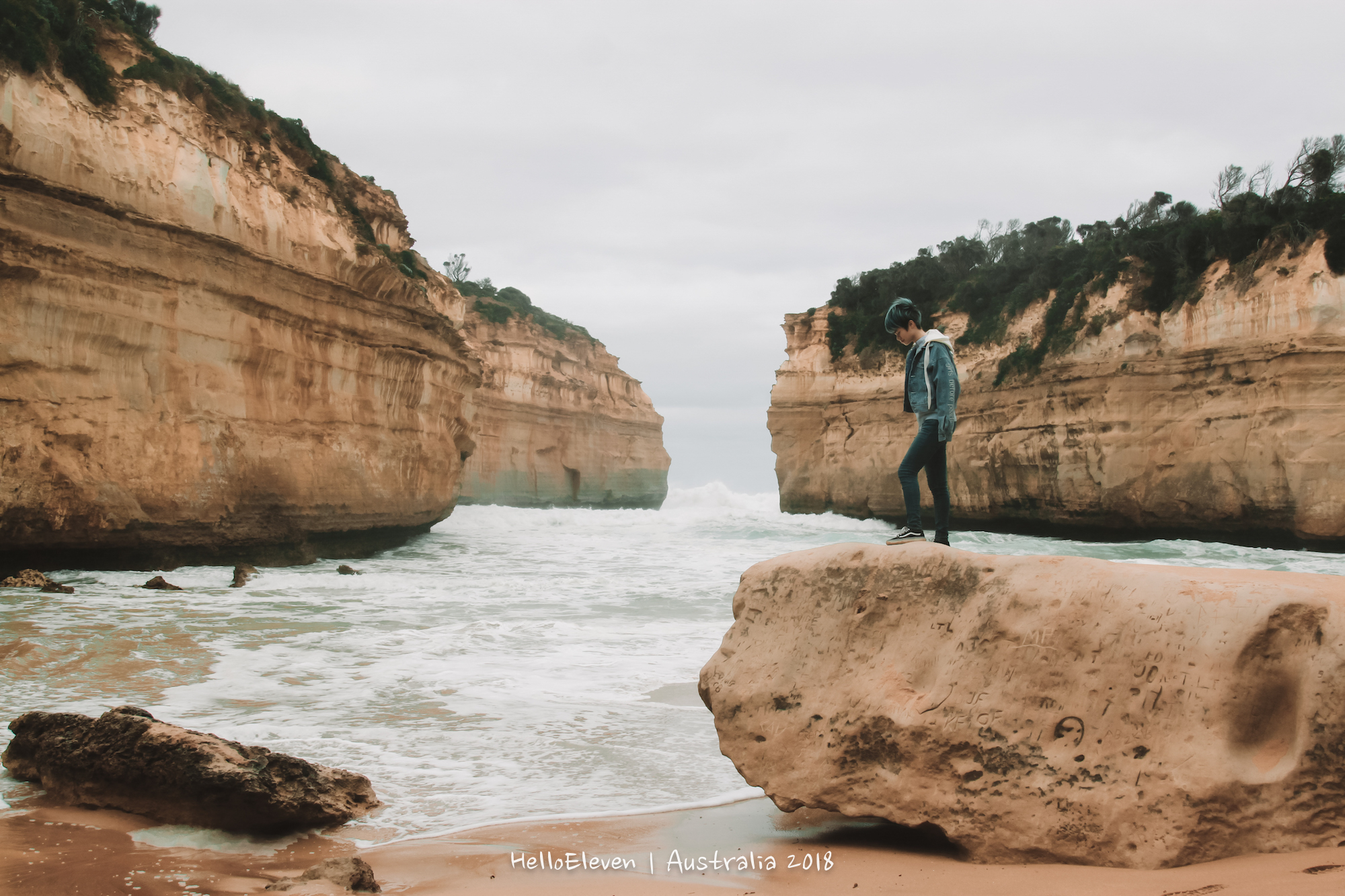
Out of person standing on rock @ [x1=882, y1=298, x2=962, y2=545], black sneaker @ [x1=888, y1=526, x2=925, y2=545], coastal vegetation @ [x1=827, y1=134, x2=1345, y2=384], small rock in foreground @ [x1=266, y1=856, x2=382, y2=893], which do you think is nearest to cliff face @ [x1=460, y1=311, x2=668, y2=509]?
coastal vegetation @ [x1=827, y1=134, x2=1345, y2=384]

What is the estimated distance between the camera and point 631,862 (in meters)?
3.33

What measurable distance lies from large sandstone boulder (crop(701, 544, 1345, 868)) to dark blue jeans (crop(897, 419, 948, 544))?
90 cm

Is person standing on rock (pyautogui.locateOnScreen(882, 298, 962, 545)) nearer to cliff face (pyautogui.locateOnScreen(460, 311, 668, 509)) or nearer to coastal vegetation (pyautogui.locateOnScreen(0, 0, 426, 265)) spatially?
coastal vegetation (pyautogui.locateOnScreen(0, 0, 426, 265))

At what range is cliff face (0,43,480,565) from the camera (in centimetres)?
1009

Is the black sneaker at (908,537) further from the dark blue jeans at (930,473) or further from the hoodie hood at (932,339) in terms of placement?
the hoodie hood at (932,339)

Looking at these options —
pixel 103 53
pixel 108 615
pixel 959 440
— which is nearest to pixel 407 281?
pixel 103 53

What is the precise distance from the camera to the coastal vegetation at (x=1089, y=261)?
1570 cm

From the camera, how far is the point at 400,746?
4867 millimetres

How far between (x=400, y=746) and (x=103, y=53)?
11.9 m

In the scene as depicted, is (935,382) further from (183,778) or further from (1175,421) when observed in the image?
(1175,421)

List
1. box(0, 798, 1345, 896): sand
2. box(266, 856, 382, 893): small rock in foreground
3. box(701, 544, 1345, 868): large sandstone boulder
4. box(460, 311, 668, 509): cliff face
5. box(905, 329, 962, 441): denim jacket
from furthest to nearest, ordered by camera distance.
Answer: box(460, 311, 668, 509): cliff face < box(905, 329, 962, 441): denim jacket < box(266, 856, 382, 893): small rock in foreground < box(701, 544, 1345, 868): large sandstone boulder < box(0, 798, 1345, 896): sand

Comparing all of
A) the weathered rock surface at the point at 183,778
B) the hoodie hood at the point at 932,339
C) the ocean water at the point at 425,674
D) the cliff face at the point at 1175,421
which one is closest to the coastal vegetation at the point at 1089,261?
the cliff face at the point at 1175,421

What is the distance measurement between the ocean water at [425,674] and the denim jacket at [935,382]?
1332mm

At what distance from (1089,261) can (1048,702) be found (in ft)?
65.2
